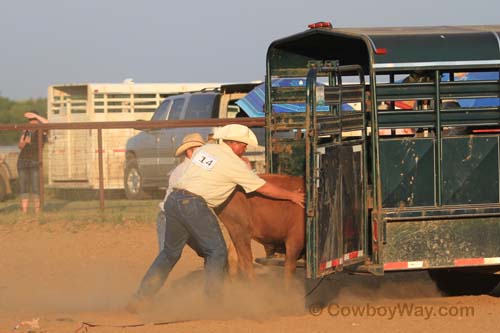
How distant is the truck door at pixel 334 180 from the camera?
8.23 m

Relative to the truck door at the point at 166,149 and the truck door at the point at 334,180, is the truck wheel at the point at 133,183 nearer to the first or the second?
the truck door at the point at 166,149

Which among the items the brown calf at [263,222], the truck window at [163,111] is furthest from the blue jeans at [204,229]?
the truck window at [163,111]

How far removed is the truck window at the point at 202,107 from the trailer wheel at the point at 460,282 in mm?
8293

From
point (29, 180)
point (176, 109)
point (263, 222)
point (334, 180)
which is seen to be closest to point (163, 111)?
point (176, 109)

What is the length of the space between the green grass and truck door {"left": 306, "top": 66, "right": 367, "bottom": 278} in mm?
7804

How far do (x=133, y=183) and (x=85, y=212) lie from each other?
92.8 inches

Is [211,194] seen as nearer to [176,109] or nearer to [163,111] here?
[176,109]

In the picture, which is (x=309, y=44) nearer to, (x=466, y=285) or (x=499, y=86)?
(x=499, y=86)

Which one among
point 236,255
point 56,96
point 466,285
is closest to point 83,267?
point 236,255

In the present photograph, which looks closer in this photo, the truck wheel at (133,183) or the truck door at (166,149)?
the truck door at (166,149)

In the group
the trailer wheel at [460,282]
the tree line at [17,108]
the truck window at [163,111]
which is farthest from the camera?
the tree line at [17,108]

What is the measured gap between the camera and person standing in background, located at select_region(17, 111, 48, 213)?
17125mm

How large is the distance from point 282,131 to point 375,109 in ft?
6.40
